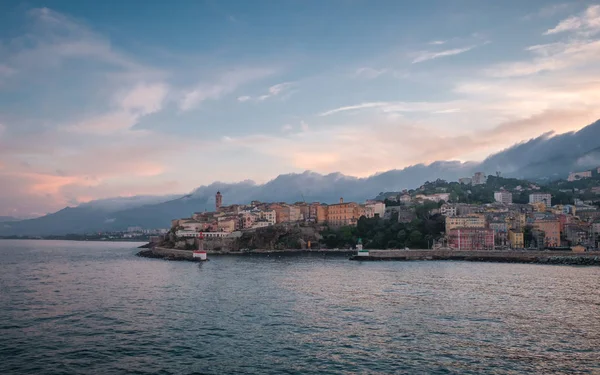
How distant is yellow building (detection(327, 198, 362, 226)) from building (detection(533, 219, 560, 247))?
42.9m

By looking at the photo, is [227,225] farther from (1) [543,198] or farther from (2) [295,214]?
(1) [543,198]

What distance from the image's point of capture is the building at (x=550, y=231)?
8900 centimetres

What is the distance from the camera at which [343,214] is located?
11769 centimetres

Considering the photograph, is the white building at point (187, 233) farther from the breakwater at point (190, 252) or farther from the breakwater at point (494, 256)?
the breakwater at point (494, 256)

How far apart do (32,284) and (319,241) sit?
2801 inches

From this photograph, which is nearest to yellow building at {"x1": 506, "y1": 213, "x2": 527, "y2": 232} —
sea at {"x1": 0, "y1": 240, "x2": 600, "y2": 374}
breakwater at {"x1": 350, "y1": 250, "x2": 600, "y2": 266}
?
breakwater at {"x1": 350, "y1": 250, "x2": 600, "y2": 266}

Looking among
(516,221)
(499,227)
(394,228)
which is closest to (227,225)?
(394,228)

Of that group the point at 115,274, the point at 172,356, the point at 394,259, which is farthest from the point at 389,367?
the point at 394,259

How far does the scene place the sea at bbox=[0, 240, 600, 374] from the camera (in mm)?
18125

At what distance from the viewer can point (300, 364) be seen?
18219 millimetres

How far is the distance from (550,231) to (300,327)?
84.2 meters

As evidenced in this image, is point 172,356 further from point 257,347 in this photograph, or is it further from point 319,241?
point 319,241

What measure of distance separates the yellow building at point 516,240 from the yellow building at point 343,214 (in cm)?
3778

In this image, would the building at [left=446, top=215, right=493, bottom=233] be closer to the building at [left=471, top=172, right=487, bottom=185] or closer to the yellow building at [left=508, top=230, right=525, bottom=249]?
the yellow building at [left=508, top=230, right=525, bottom=249]
